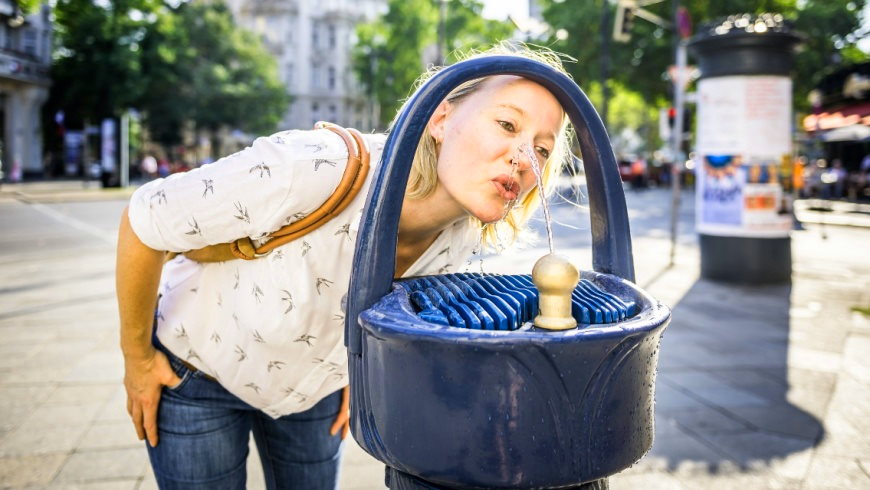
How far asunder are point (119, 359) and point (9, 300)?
261cm

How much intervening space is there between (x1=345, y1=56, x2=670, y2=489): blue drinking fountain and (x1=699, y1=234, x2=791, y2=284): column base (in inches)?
277

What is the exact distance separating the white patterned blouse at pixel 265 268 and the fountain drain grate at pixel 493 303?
1.06 feet

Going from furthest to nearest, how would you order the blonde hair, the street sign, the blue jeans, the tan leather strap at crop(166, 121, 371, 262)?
the street sign, the blue jeans, the tan leather strap at crop(166, 121, 371, 262), the blonde hair

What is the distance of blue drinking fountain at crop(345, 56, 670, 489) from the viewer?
79cm

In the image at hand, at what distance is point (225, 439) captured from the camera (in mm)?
1593

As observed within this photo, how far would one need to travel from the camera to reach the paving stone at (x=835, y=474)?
270 cm

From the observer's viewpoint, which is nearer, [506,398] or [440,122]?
[506,398]

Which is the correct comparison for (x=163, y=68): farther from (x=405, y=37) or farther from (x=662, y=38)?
(x=662, y=38)

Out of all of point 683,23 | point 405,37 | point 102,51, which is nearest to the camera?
point 683,23

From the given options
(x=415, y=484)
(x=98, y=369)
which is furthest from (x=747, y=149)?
(x=415, y=484)

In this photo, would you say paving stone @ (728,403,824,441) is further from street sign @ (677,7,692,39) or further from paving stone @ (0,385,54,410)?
street sign @ (677,7,692,39)

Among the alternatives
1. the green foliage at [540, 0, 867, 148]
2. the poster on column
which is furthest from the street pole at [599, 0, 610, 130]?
the poster on column

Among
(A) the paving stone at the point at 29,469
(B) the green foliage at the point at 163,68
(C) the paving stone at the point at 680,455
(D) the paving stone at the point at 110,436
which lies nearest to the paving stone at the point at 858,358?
(C) the paving stone at the point at 680,455

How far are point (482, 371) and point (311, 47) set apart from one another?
66.0 meters
